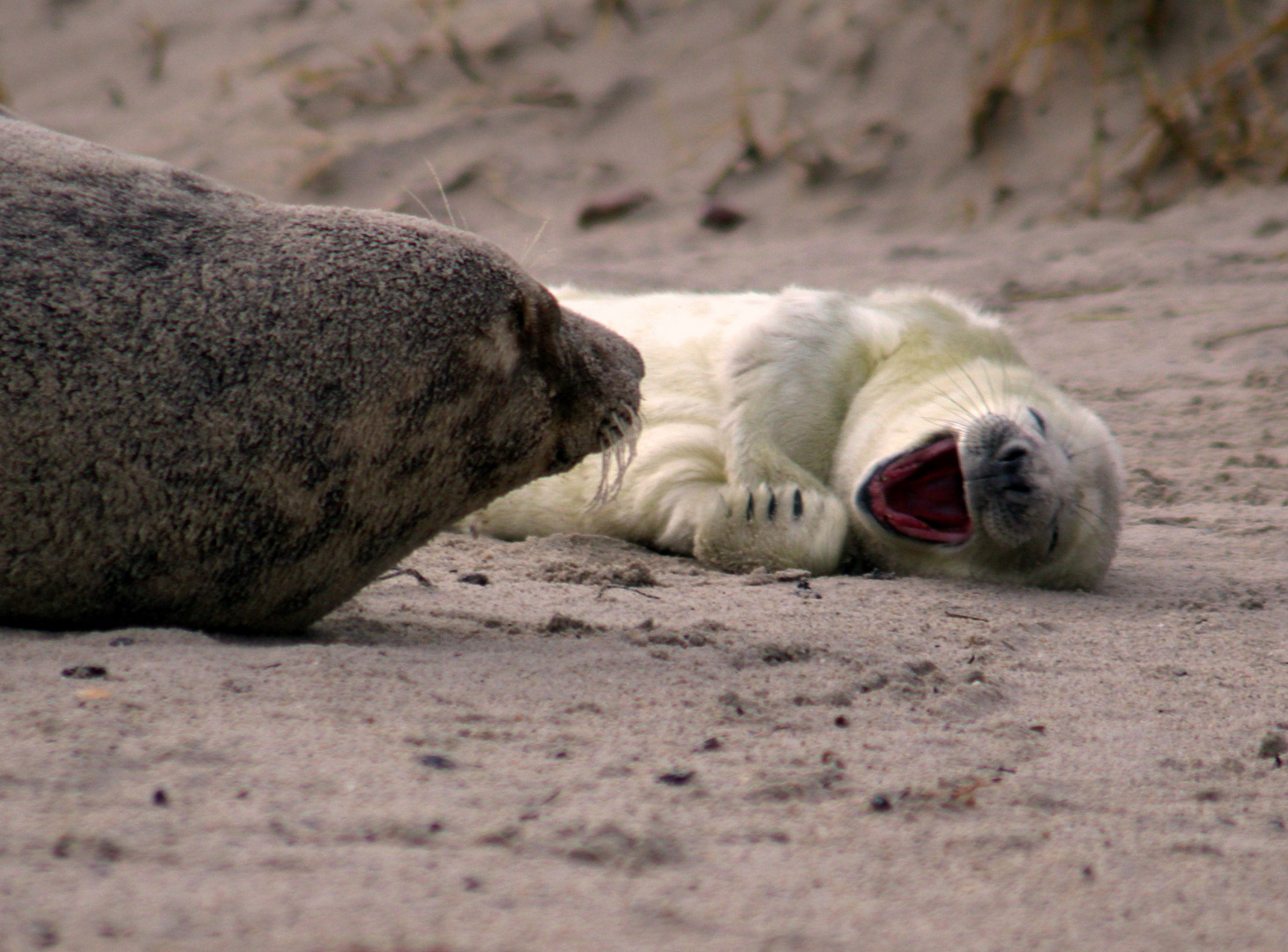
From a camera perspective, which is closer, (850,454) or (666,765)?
(666,765)

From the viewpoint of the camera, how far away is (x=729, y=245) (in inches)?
297

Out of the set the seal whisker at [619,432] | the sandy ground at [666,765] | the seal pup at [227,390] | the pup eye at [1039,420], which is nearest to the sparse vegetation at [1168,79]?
the sandy ground at [666,765]

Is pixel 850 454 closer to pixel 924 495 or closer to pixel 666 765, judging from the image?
pixel 924 495

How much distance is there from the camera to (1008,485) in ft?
11.2

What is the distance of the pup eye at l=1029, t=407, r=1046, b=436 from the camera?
3639 millimetres

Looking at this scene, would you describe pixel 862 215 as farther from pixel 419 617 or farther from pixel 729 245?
pixel 419 617

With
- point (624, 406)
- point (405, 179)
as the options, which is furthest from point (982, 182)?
point (624, 406)

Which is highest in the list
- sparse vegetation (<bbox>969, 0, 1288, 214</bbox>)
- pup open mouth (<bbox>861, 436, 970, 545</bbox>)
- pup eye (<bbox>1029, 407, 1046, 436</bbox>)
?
sparse vegetation (<bbox>969, 0, 1288, 214</bbox>)

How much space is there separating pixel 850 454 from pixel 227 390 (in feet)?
6.77

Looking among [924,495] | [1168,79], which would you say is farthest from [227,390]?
[1168,79]

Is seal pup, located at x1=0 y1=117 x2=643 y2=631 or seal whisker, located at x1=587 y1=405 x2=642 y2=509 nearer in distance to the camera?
seal pup, located at x1=0 y1=117 x2=643 y2=631

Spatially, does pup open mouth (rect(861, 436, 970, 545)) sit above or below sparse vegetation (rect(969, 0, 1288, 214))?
below

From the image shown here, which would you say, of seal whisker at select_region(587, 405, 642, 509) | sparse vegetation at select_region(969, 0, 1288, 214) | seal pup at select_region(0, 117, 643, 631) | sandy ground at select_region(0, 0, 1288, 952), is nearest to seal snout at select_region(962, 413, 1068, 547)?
sandy ground at select_region(0, 0, 1288, 952)

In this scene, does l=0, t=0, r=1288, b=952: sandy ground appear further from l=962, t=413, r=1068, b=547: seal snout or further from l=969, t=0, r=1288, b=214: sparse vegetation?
l=969, t=0, r=1288, b=214: sparse vegetation
